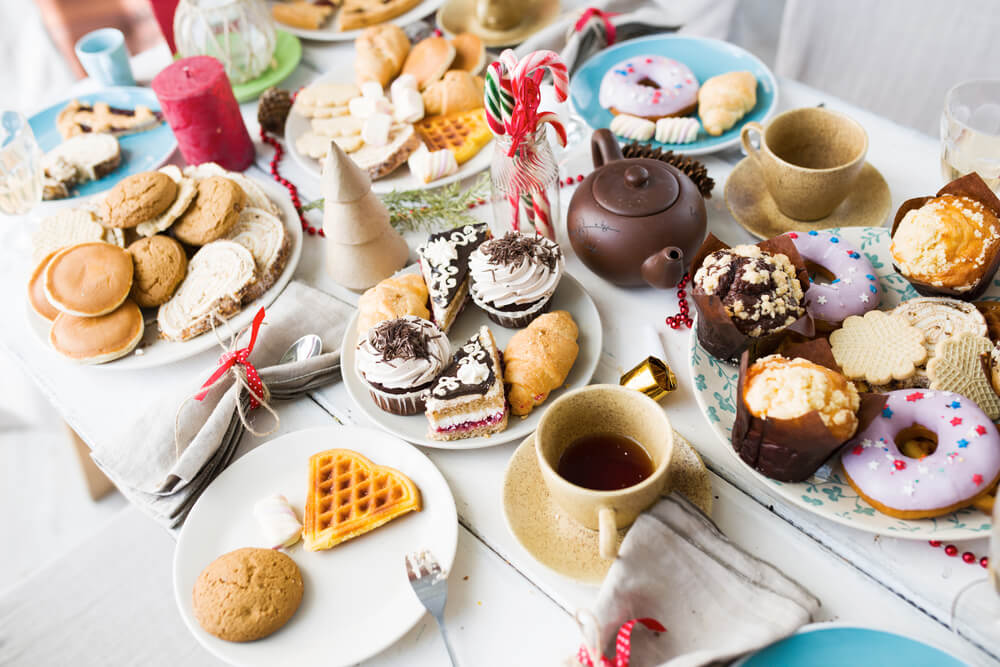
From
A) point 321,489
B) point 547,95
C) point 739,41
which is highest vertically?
point 547,95

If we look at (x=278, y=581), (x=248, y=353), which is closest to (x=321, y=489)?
(x=278, y=581)

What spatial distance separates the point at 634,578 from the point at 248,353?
2.63ft

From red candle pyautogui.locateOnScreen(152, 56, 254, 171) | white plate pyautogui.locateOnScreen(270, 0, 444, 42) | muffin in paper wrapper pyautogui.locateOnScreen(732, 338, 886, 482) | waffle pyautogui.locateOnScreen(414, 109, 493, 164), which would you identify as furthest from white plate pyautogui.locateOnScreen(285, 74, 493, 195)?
muffin in paper wrapper pyautogui.locateOnScreen(732, 338, 886, 482)

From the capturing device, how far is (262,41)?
2.10 m

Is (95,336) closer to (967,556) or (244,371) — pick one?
(244,371)

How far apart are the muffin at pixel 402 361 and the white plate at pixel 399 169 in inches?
21.9

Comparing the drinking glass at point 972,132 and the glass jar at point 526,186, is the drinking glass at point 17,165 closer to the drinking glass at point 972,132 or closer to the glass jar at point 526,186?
the glass jar at point 526,186

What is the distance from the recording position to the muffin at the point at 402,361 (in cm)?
127

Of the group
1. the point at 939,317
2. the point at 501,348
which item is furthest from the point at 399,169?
the point at 939,317

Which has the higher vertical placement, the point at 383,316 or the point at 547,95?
the point at 547,95

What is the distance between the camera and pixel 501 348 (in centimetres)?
146

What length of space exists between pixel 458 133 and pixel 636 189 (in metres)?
0.65

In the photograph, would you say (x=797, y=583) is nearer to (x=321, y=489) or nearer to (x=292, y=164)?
(x=321, y=489)

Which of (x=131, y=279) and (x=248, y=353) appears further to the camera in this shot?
(x=131, y=279)
